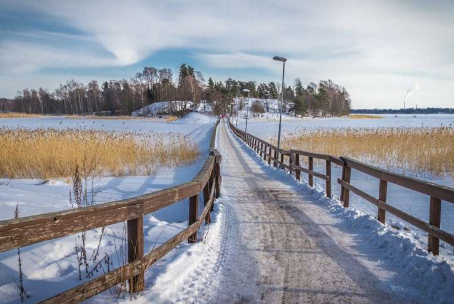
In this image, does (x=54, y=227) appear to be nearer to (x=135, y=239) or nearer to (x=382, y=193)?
(x=135, y=239)

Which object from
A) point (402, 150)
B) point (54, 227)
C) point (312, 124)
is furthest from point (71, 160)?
point (312, 124)

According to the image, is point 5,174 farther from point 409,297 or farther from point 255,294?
point 409,297

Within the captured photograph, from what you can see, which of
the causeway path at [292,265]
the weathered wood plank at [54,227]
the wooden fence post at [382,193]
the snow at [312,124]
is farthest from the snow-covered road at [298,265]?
the snow at [312,124]

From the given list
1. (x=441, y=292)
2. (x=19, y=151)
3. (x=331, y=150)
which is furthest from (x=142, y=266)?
(x=331, y=150)

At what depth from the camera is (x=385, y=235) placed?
4.56 metres

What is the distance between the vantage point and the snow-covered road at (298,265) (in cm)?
309

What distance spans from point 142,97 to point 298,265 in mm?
98677

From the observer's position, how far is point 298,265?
375 cm

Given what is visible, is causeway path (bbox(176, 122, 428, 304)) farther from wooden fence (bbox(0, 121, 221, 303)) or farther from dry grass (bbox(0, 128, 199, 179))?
dry grass (bbox(0, 128, 199, 179))

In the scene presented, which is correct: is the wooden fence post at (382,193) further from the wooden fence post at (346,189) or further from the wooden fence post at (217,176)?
the wooden fence post at (217,176)

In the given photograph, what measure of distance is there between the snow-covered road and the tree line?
84.9 m

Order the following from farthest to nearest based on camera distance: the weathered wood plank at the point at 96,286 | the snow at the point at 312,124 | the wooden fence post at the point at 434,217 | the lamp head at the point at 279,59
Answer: the snow at the point at 312,124, the lamp head at the point at 279,59, the wooden fence post at the point at 434,217, the weathered wood plank at the point at 96,286

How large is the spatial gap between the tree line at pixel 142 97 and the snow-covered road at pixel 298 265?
8492 cm

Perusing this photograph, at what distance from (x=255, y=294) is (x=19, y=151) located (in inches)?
462
